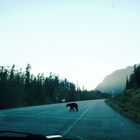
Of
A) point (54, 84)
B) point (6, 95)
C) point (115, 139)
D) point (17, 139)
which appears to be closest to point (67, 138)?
point (17, 139)

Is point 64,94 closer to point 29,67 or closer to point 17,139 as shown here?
point 29,67

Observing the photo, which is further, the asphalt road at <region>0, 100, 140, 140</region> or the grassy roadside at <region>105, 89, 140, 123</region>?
the grassy roadside at <region>105, 89, 140, 123</region>

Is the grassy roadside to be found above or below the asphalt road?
above

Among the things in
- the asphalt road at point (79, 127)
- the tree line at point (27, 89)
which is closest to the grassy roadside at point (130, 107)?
the asphalt road at point (79, 127)

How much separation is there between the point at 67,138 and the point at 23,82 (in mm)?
108898

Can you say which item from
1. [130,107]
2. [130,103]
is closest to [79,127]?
[130,107]

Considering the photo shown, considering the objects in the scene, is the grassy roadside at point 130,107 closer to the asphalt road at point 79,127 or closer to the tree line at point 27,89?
the asphalt road at point 79,127

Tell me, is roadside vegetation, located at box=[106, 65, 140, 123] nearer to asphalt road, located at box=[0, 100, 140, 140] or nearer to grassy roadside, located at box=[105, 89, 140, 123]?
grassy roadside, located at box=[105, 89, 140, 123]

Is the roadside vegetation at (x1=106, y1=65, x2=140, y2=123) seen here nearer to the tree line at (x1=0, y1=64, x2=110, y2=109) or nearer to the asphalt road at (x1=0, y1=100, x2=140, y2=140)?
the asphalt road at (x1=0, y1=100, x2=140, y2=140)

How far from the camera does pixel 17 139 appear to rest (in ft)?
14.0

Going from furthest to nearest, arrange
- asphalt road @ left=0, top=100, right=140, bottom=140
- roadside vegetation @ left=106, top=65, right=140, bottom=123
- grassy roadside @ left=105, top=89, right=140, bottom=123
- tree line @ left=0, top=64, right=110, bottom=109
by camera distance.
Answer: tree line @ left=0, top=64, right=110, bottom=109, roadside vegetation @ left=106, top=65, right=140, bottom=123, grassy roadside @ left=105, top=89, right=140, bottom=123, asphalt road @ left=0, top=100, right=140, bottom=140

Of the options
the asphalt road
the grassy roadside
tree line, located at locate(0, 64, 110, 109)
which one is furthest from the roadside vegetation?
tree line, located at locate(0, 64, 110, 109)

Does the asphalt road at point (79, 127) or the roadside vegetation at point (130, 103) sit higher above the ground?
the roadside vegetation at point (130, 103)

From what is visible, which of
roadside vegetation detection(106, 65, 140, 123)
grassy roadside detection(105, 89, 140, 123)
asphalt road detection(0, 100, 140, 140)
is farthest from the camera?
roadside vegetation detection(106, 65, 140, 123)
